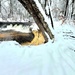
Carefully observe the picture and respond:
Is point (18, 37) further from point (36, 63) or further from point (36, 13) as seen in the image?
point (36, 63)

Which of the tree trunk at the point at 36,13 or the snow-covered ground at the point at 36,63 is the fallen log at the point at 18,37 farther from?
the snow-covered ground at the point at 36,63

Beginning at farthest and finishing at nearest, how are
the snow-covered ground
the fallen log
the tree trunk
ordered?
the fallen log, the tree trunk, the snow-covered ground

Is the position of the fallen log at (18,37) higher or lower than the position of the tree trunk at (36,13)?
lower

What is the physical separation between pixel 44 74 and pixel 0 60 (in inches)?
42.0

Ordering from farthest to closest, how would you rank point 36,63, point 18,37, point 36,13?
point 18,37 → point 36,13 → point 36,63

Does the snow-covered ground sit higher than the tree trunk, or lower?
lower

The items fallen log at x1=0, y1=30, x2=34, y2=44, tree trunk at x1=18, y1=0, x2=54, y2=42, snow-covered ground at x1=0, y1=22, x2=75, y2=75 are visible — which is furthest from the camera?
fallen log at x1=0, y1=30, x2=34, y2=44

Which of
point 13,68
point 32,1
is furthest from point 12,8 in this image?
point 13,68

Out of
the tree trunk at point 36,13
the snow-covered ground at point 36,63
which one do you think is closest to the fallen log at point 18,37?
the tree trunk at point 36,13

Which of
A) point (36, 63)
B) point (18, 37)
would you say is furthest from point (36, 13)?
point (18, 37)

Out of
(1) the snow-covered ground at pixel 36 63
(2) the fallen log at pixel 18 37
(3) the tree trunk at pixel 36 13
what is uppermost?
(3) the tree trunk at pixel 36 13

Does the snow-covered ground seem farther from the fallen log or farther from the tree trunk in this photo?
the fallen log

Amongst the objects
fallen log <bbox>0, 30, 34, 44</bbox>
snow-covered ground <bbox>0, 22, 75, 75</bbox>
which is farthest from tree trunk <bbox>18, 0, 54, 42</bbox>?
fallen log <bbox>0, 30, 34, 44</bbox>

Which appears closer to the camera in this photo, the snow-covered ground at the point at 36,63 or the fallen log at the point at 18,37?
the snow-covered ground at the point at 36,63
